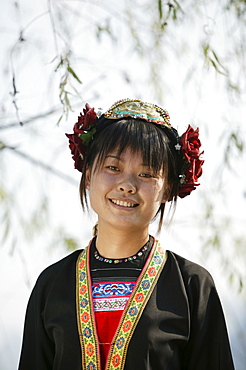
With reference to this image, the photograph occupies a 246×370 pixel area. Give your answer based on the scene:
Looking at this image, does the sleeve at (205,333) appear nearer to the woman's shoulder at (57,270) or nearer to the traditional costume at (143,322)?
the traditional costume at (143,322)

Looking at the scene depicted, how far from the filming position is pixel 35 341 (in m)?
2.08

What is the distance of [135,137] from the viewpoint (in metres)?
1.93

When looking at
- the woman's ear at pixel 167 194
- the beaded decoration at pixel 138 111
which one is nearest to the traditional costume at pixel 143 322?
the woman's ear at pixel 167 194

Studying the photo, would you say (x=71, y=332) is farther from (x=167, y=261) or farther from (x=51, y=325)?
(x=167, y=261)

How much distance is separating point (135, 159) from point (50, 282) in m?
0.49

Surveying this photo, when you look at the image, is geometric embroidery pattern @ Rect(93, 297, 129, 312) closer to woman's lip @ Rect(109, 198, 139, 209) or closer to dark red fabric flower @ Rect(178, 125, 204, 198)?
woman's lip @ Rect(109, 198, 139, 209)

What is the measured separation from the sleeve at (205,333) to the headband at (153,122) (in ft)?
1.00

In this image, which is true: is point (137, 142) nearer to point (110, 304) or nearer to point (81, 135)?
point (81, 135)

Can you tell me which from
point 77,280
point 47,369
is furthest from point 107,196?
point 47,369

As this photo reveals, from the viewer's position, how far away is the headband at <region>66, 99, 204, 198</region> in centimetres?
201

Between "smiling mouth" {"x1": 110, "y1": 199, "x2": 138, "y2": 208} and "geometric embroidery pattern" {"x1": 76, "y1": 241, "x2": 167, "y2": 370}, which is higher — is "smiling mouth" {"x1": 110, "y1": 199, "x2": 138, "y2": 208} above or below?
above

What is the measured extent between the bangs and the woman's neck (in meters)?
0.20

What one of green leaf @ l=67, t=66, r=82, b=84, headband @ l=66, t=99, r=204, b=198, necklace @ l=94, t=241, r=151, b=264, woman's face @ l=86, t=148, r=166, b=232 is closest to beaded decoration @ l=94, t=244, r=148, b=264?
necklace @ l=94, t=241, r=151, b=264

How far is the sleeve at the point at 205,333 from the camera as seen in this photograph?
76.1 inches
